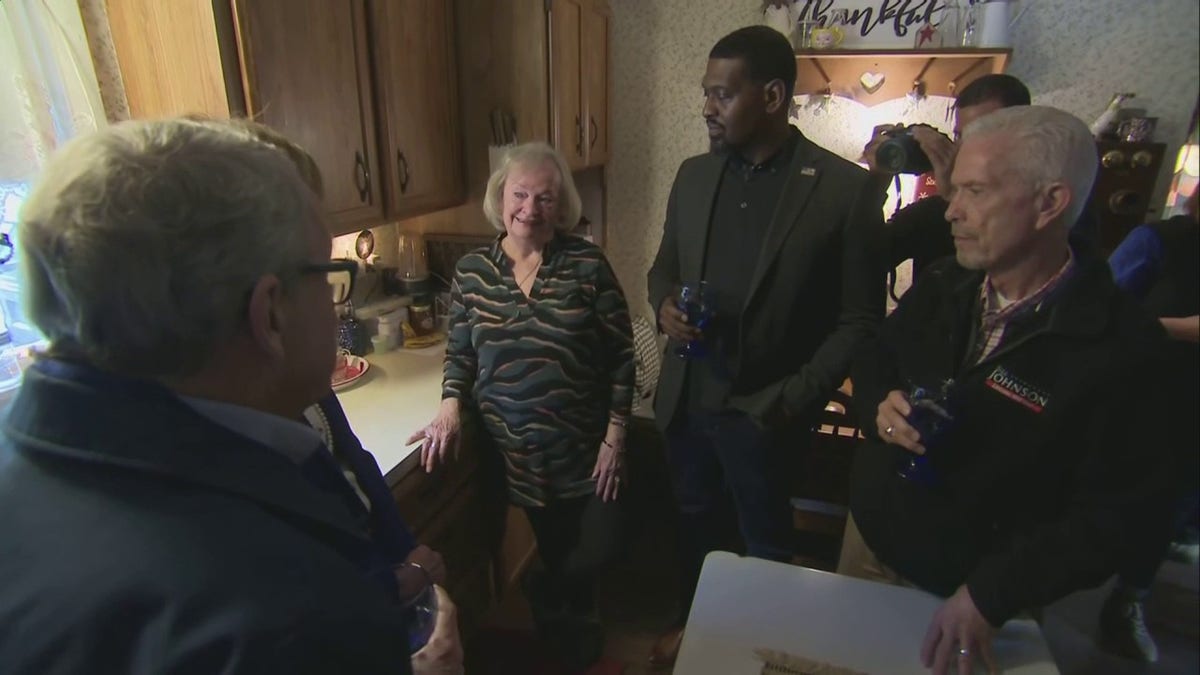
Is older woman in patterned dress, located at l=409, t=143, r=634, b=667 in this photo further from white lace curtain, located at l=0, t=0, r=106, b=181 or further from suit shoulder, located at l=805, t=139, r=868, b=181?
white lace curtain, located at l=0, t=0, r=106, b=181

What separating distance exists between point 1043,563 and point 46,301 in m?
1.03

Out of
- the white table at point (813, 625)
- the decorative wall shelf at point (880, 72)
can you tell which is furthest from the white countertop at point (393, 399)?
the decorative wall shelf at point (880, 72)

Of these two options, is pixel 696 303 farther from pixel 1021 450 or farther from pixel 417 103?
pixel 417 103

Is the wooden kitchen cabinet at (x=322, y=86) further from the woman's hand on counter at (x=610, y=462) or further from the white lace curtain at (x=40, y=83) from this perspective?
the woman's hand on counter at (x=610, y=462)

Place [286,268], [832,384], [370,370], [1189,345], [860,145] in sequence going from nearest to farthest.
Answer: [1189,345]
[286,268]
[832,384]
[370,370]
[860,145]

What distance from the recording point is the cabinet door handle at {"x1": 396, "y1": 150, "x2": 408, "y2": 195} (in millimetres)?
1565

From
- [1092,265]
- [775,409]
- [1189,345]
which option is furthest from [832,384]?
[1189,345]

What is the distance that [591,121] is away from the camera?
7.17 ft

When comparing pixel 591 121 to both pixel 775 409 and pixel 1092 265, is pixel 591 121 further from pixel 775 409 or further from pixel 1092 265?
pixel 1092 265

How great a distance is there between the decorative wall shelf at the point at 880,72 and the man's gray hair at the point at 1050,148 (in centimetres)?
113

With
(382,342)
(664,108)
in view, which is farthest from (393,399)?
(664,108)

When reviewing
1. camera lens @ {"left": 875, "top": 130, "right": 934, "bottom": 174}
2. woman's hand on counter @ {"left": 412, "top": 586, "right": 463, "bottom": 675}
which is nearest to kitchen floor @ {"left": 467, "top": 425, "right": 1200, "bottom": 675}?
woman's hand on counter @ {"left": 412, "top": 586, "right": 463, "bottom": 675}

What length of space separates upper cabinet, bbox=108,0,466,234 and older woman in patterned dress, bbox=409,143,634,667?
0.32 meters

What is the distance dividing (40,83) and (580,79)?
1.38 m
